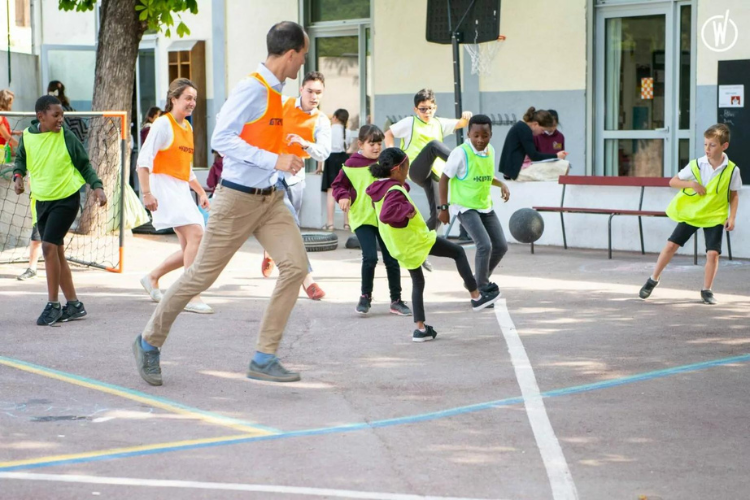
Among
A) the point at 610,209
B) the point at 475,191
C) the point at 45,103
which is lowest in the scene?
the point at 610,209

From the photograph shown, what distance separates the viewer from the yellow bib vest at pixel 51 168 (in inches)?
360

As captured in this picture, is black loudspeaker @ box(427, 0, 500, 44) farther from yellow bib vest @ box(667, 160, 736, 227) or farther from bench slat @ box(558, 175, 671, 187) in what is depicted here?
yellow bib vest @ box(667, 160, 736, 227)

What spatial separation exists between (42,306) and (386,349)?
354 cm

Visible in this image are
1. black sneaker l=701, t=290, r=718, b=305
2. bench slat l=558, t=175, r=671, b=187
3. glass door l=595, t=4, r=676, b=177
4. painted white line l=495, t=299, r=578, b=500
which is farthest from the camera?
glass door l=595, t=4, r=676, b=177

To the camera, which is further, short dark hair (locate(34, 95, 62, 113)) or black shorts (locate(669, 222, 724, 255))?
black shorts (locate(669, 222, 724, 255))

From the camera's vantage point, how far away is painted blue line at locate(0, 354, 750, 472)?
5.33 m

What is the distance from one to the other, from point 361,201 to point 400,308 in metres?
0.97

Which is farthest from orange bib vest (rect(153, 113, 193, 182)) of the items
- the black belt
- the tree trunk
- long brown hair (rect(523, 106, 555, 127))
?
long brown hair (rect(523, 106, 555, 127))

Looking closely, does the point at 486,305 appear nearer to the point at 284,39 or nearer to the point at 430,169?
the point at 430,169

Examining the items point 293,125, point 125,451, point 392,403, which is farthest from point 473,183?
point 125,451

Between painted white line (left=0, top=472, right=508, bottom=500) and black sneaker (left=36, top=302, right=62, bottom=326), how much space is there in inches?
160

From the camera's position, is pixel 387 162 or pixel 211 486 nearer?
pixel 211 486

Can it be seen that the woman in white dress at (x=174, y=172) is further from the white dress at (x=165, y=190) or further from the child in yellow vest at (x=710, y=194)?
the child in yellow vest at (x=710, y=194)

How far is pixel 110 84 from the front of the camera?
51.0ft
